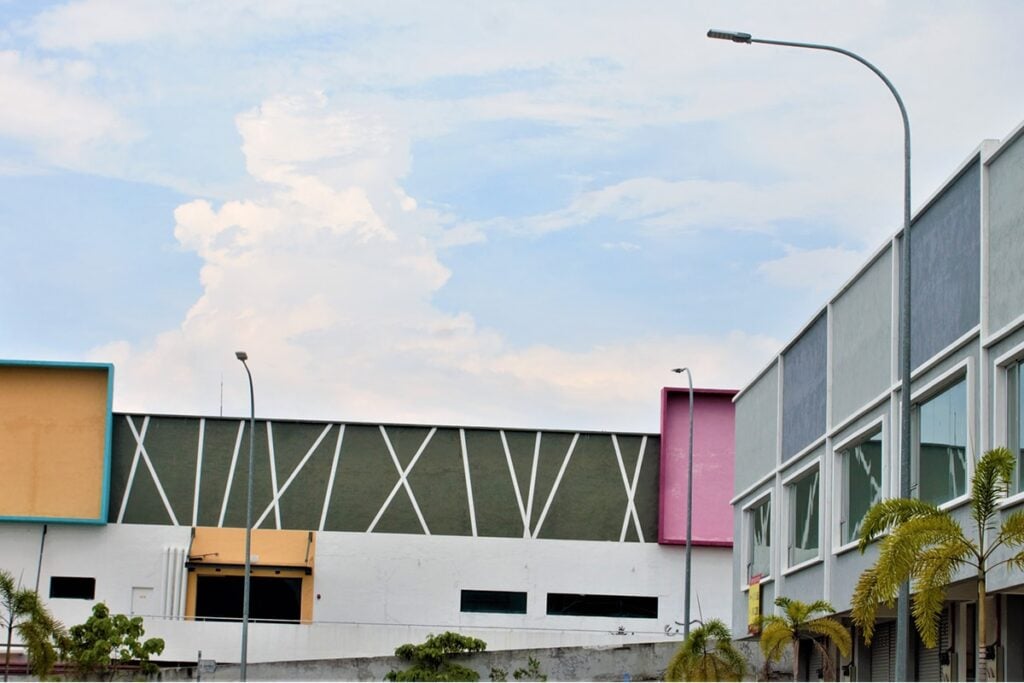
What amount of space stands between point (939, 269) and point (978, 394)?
3.11m

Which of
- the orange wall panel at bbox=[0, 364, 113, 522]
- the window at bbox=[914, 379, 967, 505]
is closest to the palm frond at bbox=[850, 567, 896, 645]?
the window at bbox=[914, 379, 967, 505]

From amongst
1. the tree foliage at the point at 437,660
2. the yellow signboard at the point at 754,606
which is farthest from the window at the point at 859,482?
the tree foliage at the point at 437,660

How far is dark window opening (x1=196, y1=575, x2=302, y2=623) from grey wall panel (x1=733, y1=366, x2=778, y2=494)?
2034 centimetres

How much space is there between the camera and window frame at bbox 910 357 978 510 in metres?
24.7

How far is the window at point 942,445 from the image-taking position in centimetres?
2566

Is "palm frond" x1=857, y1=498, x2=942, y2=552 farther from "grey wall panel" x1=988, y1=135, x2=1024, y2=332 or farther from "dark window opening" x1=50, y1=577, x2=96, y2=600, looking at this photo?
"dark window opening" x1=50, y1=577, x2=96, y2=600

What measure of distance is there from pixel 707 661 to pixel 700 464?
68.9ft

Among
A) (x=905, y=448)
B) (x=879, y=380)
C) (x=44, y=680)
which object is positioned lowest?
(x=44, y=680)

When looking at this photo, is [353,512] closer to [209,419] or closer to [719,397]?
[209,419]

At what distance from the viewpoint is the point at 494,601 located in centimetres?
5781

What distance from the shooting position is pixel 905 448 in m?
21.4

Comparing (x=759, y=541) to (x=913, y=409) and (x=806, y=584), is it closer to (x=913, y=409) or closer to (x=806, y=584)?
(x=806, y=584)

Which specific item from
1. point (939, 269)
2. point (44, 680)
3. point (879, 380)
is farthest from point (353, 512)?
point (939, 269)

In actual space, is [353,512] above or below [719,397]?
below
